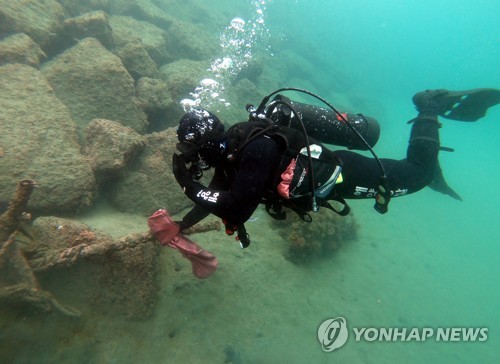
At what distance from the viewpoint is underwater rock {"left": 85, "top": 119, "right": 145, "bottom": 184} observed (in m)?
5.05

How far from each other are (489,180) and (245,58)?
47.6 metres

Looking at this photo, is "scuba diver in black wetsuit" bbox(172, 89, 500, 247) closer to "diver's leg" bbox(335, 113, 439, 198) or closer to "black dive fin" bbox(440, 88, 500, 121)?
"diver's leg" bbox(335, 113, 439, 198)

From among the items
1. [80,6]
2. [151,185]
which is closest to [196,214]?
Answer: [151,185]

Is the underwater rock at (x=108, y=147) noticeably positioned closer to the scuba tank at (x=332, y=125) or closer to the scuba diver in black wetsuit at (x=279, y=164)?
the scuba diver in black wetsuit at (x=279, y=164)

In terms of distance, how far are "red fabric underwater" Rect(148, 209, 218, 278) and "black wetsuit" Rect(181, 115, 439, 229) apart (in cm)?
18

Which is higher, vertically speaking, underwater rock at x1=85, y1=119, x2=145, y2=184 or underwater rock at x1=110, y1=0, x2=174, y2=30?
underwater rock at x1=110, y1=0, x2=174, y2=30

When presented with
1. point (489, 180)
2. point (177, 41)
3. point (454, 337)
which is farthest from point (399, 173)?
point (489, 180)

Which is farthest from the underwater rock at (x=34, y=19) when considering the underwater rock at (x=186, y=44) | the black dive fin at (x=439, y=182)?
the black dive fin at (x=439, y=182)

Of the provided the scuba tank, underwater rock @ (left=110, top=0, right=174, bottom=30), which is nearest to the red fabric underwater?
the scuba tank

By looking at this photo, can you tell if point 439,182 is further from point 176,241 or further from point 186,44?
point 186,44

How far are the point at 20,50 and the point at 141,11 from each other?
9408 mm

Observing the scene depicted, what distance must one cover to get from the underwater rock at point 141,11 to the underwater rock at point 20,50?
8.13m

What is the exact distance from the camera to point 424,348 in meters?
7.67

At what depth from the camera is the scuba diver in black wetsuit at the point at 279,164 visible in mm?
2613
